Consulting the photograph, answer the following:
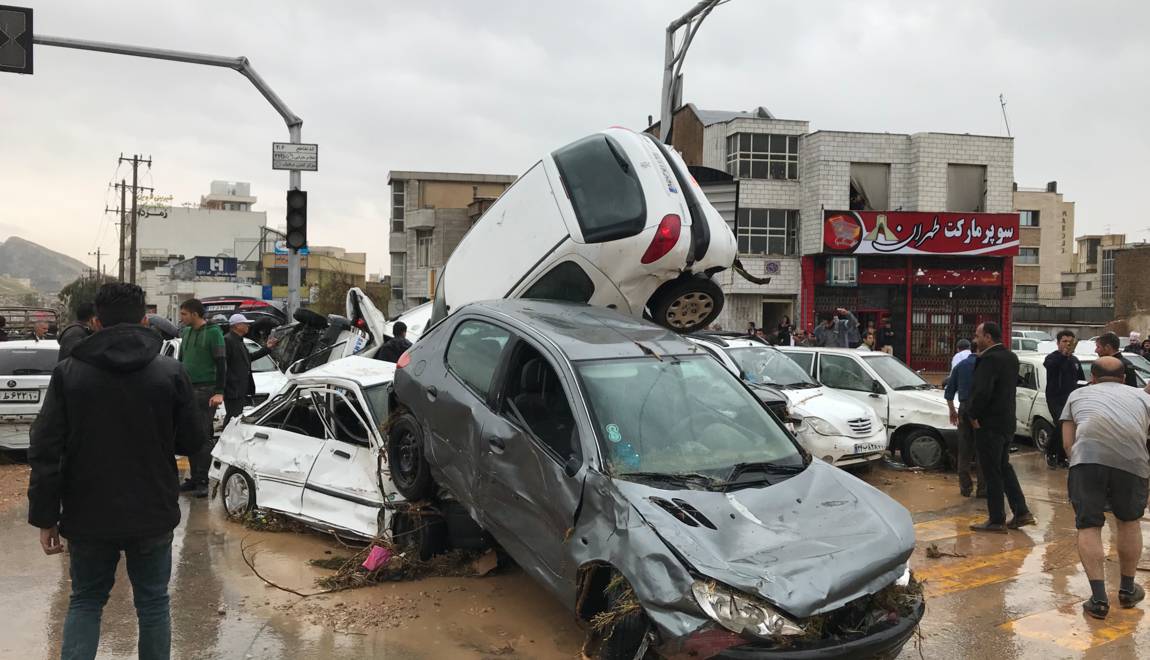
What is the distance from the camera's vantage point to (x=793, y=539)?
3.90 m

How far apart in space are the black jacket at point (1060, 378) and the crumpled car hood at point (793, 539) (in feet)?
24.4

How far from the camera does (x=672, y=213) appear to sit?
6.59m

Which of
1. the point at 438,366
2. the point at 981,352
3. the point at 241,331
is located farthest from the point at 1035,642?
the point at 241,331

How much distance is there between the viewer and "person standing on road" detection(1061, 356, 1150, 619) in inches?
216

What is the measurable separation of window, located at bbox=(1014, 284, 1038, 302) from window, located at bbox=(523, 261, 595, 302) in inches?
2287

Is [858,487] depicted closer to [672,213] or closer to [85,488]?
[672,213]

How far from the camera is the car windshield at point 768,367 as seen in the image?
1082 centimetres

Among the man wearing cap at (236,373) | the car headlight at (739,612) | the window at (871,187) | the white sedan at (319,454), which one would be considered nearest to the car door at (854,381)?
the white sedan at (319,454)

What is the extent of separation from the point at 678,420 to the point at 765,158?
102ft

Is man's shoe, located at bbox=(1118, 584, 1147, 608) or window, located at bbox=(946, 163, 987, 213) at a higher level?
window, located at bbox=(946, 163, 987, 213)

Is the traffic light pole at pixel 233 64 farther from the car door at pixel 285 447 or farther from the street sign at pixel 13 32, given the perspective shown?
the car door at pixel 285 447

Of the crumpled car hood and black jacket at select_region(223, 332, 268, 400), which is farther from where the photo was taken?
black jacket at select_region(223, 332, 268, 400)

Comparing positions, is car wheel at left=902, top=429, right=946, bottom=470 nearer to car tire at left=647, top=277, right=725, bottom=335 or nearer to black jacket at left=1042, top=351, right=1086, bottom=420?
black jacket at left=1042, top=351, right=1086, bottom=420

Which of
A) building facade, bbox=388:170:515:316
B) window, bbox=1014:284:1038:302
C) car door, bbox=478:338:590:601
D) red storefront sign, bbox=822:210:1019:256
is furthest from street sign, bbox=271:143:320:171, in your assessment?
window, bbox=1014:284:1038:302
